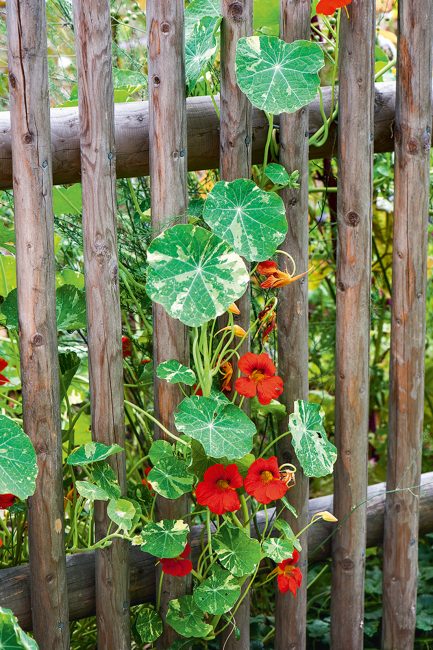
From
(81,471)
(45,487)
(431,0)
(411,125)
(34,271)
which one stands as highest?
(431,0)

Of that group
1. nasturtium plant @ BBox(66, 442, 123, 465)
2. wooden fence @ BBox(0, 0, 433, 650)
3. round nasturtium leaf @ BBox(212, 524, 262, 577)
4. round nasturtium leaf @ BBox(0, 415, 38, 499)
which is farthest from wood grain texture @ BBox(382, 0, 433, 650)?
round nasturtium leaf @ BBox(0, 415, 38, 499)

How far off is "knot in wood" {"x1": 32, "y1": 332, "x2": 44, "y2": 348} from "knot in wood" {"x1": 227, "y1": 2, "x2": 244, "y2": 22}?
71cm

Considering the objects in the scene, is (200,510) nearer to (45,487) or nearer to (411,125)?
(45,487)

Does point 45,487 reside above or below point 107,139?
below

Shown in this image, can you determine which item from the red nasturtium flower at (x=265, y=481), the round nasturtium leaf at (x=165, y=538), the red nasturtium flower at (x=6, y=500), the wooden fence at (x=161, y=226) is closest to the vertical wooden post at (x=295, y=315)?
the wooden fence at (x=161, y=226)

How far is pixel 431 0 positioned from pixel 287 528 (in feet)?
3.83

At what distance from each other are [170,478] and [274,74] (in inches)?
31.9

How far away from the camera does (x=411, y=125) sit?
1.85m

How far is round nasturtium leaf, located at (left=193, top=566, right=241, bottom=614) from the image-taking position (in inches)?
68.1

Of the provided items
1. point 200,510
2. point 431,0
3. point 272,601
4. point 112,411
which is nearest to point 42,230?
point 112,411

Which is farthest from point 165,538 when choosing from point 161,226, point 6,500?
point 161,226

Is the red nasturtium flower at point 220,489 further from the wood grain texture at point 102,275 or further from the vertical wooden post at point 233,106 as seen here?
the vertical wooden post at point 233,106

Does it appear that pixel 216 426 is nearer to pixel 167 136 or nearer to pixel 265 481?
pixel 265 481

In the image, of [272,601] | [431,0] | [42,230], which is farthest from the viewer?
[272,601]
